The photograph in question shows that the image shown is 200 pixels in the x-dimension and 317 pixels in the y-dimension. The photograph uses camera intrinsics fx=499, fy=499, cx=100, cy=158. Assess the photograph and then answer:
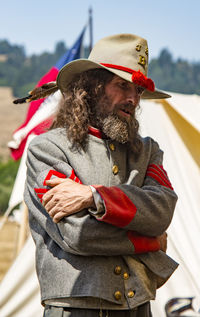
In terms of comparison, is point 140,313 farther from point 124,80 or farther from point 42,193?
point 124,80

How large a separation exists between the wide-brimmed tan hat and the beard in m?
0.16

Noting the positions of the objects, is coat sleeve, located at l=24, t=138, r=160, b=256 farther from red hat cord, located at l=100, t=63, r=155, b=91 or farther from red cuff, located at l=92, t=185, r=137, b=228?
red hat cord, located at l=100, t=63, r=155, b=91

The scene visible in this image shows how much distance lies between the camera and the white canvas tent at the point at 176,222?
404 centimetres

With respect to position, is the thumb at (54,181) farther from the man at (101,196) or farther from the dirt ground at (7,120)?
the dirt ground at (7,120)

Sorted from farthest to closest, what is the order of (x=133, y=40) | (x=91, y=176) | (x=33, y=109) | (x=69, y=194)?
(x=33, y=109) < (x=133, y=40) < (x=91, y=176) < (x=69, y=194)

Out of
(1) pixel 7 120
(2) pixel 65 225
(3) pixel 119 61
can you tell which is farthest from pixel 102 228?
(1) pixel 7 120

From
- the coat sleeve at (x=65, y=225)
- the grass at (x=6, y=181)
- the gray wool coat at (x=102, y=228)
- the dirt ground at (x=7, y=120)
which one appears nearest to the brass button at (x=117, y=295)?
the gray wool coat at (x=102, y=228)

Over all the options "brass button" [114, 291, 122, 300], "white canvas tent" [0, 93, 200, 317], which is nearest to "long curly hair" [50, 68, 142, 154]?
"brass button" [114, 291, 122, 300]

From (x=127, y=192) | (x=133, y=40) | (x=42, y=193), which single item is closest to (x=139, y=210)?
(x=127, y=192)

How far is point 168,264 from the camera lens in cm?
225

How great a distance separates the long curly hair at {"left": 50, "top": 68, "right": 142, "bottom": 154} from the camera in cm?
233

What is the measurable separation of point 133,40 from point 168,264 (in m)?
1.09

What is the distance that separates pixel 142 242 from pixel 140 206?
0.52ft

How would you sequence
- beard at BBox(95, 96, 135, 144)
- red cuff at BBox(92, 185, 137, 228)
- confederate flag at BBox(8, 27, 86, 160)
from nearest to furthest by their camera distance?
1. red cuff at BBox(92, 185, 137, 228)
2. beard at BBox(95, 96, 135, 144)
3. confederate flag at BBox(8, 27, 86, 160)
